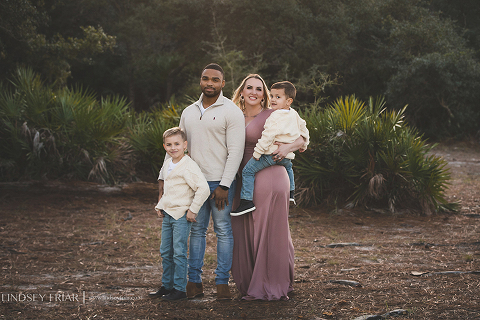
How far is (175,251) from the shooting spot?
3922 mm

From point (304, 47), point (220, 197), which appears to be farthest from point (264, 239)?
point (304, 47)

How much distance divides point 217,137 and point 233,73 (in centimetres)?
1336

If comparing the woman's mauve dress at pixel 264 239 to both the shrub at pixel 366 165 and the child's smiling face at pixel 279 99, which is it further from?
the shrub at pixel 366 165

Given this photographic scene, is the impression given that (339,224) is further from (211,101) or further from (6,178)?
(6,178)

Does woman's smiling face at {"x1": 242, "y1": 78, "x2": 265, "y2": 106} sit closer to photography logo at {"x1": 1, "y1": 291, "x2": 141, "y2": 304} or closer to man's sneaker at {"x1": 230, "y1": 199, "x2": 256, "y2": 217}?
man's sneaker at {"x1": 230, "y1": 199, "x2": 256, "y2": 217}

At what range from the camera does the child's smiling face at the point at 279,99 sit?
4094mm

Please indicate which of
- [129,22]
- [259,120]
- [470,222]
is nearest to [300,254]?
[259,120]

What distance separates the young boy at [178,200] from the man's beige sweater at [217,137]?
0.36 ft

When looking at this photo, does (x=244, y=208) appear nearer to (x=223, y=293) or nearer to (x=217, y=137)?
(x=217, y=137)

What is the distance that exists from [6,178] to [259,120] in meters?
7.33

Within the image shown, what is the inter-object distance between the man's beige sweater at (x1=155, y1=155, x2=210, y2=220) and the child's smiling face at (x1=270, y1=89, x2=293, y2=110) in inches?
35.3

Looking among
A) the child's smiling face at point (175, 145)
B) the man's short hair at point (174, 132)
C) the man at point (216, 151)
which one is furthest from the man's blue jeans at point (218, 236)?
the man's short hair at point (174, 132)

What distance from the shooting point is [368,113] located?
916 centimetres

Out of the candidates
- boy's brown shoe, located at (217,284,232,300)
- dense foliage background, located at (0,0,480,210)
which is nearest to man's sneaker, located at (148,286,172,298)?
boy's brown shoe, located at (217,284,232,300)
